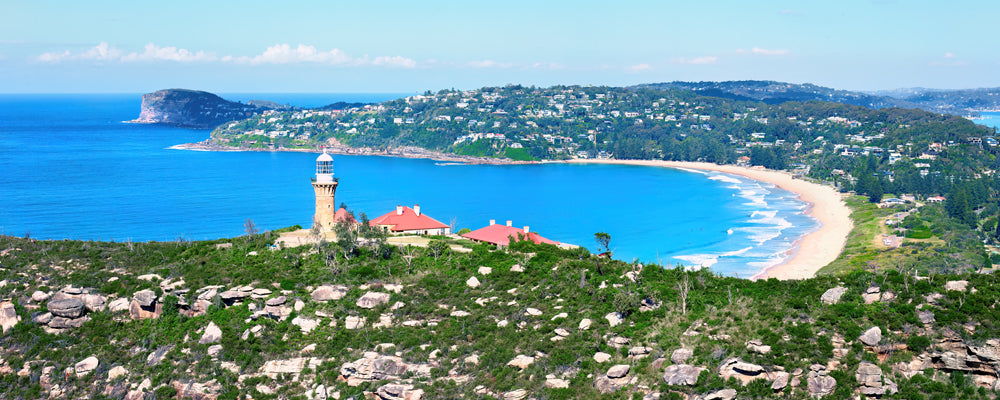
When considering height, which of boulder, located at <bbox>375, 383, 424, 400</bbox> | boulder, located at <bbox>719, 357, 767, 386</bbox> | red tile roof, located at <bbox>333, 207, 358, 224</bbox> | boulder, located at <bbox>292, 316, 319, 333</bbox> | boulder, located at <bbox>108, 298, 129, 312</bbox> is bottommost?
boulder, located at <bbox>375, 383, 424, 400</bbox>

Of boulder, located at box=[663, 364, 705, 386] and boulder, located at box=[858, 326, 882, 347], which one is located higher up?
boulder, located at box=[858, 326, 882, 347]

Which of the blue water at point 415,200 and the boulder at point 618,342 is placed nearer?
the boulder at point 618,342

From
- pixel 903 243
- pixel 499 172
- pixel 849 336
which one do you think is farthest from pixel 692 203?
pixel 849 336

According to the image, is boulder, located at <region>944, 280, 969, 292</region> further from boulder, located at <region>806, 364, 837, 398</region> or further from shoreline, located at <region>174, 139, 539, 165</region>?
shoreline, located at <region>174, 139, 539, 165</region>

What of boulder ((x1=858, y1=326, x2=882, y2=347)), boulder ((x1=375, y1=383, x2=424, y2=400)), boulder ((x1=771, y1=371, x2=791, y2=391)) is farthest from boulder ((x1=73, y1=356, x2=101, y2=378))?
boulder ((x1=858, y1=326, x2=882, y2=347))

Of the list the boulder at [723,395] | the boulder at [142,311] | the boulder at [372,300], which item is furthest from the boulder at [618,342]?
the boulder at [142,311]

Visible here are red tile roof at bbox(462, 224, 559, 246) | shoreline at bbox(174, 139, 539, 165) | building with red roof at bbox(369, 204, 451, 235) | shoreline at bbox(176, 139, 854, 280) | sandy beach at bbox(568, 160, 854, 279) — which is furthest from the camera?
shoreline at bbox(174, 139, 539, 165)

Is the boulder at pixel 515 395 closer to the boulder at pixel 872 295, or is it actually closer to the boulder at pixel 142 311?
the boulder at pixel 872 295
